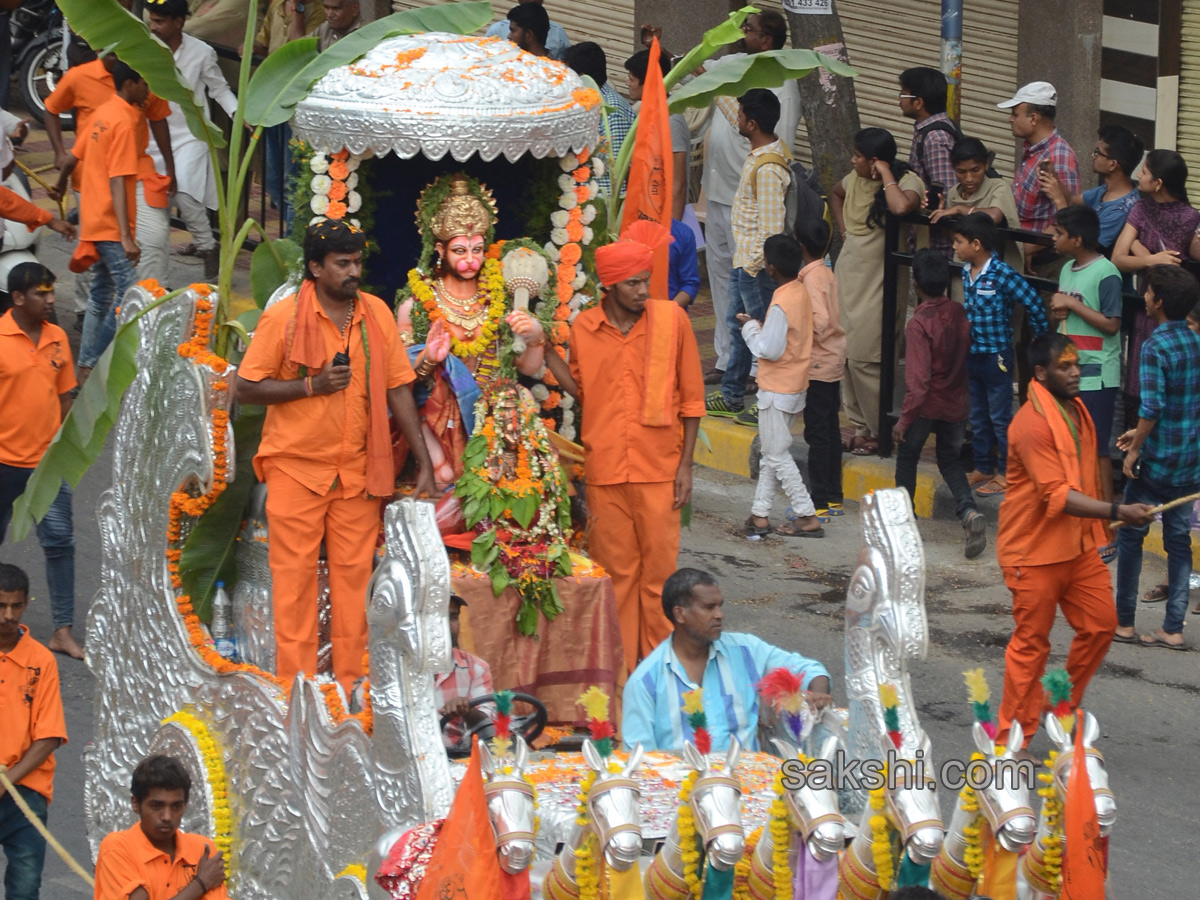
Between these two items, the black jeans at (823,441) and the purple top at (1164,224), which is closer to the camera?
the purple top at (1164,224)

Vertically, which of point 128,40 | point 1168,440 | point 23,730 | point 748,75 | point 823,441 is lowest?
point 823,441

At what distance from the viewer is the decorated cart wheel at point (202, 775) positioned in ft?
20.2

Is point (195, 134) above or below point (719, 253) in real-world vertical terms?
above

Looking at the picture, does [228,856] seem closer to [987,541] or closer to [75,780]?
[75,780]

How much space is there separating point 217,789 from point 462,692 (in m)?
0.93

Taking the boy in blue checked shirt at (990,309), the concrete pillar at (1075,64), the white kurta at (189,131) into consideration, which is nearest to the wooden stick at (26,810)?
the boy in blue checked shirt at (990,309)

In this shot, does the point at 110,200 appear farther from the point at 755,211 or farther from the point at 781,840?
the point at 781,840

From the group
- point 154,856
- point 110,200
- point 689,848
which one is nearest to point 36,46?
point 110,200

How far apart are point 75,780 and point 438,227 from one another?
8.55 ft

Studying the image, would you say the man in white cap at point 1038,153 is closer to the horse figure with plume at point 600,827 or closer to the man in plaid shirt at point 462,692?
the man in plaid shirt at point 462,692

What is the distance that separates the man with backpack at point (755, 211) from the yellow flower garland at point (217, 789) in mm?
5142

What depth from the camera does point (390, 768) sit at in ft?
16.9

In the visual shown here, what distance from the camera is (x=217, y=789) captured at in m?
6.20

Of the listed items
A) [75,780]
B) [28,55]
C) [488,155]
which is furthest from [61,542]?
[28,55]
